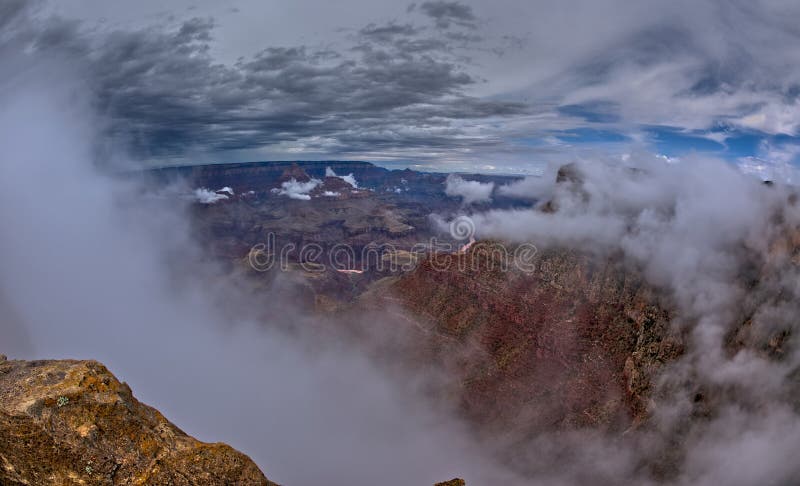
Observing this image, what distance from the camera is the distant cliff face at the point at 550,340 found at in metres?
129

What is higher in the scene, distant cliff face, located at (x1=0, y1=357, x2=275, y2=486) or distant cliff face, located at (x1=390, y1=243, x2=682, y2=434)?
distant cliff face, located at (x1=390, y1=243, x2=682, y2=434)

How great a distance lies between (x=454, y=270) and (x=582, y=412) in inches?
2855

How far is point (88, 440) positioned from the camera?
14844mm

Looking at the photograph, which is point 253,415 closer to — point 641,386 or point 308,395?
point 308,395

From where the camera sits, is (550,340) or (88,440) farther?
(550,340)

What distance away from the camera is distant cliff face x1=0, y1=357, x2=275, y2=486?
14.5 metres

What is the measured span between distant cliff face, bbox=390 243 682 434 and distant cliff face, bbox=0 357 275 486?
133 m

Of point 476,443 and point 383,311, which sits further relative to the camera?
point 383,311

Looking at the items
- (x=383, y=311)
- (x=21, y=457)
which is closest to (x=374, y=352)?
(x=383, y=311)

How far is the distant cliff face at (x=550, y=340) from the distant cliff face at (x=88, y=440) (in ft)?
435

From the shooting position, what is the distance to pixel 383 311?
18800 cm

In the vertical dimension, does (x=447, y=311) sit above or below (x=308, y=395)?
above

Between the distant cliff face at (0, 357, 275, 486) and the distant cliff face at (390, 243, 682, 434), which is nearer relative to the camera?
the distant cliff face at (0, 357, 275, 486)

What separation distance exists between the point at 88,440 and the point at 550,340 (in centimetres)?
14598
